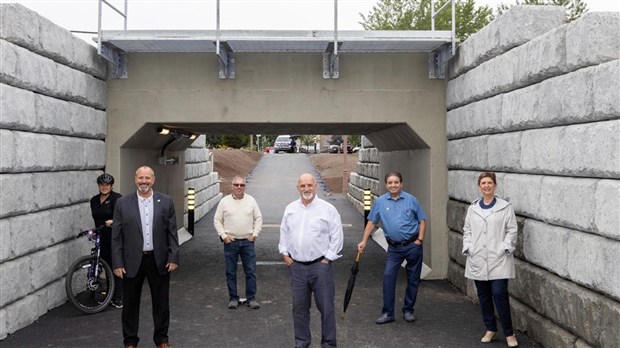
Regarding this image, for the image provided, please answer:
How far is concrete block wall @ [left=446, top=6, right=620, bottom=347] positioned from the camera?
4734 mm

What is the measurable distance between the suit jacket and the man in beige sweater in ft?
5.79

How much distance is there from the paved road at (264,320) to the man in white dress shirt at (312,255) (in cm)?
77

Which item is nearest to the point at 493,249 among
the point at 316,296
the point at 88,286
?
the point at 316,296

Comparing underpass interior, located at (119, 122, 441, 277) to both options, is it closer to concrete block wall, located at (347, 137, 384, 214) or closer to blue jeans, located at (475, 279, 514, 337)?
concrete block wall, located at (347, 137, 384, 214)

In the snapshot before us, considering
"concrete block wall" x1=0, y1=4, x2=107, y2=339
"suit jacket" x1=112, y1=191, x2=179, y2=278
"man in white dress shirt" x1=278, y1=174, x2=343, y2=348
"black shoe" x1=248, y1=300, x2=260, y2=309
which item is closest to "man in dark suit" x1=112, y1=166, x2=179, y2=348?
"suit jacket" x1=112, y1=191, x2=179, y2=278

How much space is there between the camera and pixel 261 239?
14234 mm

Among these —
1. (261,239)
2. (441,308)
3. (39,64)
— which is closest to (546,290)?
(441,308)

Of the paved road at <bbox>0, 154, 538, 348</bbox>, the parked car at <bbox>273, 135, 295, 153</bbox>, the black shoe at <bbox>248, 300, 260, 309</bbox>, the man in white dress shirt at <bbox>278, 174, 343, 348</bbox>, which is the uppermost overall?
the parked car at <bbox>273, 135, 295, 153</bbox>

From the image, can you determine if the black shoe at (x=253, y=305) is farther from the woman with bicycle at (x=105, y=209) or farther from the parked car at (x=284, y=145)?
the parked car at (x=284, y=145)

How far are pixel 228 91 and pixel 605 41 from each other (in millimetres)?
6197

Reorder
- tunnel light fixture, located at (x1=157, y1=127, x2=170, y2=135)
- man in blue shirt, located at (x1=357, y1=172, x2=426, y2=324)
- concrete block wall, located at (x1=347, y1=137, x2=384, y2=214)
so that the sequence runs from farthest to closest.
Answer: concrete block wall, located at (x1=347, y1=137, x2=384, y2=214) → tunnel light fixture, located at (x1=157, y1=127, x2=170, y2=135) → man in blue shirt, located at (x1=357, y1=172, x2=426, y2=324)

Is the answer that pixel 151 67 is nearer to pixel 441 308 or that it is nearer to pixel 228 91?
pixel 228 91

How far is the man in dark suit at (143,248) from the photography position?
5.69m

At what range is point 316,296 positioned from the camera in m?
5.59
